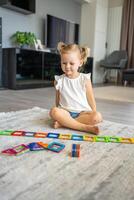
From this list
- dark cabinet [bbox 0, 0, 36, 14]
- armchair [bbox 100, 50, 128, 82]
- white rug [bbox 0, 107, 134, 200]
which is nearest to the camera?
white rug [bbox 0, 107, 134, 200]

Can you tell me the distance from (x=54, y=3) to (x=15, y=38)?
1334 millimetres

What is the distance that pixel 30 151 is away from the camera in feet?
2.99

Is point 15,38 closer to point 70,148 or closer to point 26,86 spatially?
point 26,86

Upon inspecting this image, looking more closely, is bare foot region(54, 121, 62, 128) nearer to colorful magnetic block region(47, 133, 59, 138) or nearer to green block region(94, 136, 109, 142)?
colorful magnetic block region(47, 133, 59, 138)

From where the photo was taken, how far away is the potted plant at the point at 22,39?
3533mm

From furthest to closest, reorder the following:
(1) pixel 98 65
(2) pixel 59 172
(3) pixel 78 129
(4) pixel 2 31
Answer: (1) pixel 98 65 → (4) pixel 2 31 → (3) pixel 78 129 → (2) pixel 59 172

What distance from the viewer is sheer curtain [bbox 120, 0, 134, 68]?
16.6 ft

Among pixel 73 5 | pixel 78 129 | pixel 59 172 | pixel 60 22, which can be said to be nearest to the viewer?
pixel 59 172

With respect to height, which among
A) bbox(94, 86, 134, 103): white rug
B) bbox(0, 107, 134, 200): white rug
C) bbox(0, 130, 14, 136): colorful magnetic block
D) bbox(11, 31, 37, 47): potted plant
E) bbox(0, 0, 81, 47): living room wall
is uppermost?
bbox(0, 0, 81, 47): living room wall

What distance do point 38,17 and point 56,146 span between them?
358 centimetres

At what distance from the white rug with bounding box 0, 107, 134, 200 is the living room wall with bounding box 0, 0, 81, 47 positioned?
289cm

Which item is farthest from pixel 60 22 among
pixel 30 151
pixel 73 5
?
pixel 30 151

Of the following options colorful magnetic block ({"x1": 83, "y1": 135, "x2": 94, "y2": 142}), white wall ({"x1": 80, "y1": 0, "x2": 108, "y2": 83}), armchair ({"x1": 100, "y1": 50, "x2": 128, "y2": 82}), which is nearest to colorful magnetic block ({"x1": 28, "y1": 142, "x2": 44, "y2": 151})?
colorful magnetic block ({"x1": 83, "y1": 135, "x2": 94, "y2": 142})

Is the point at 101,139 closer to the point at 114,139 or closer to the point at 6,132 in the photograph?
the point at 114,139
